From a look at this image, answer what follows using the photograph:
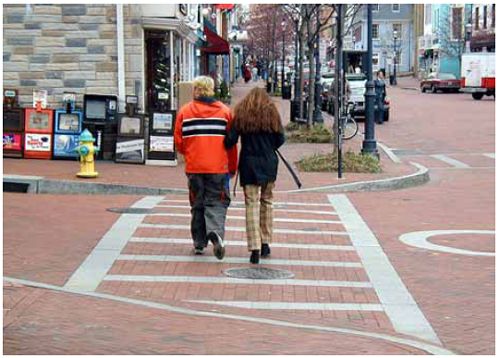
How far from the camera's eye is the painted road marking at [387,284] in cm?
718

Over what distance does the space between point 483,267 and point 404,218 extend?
357 cm

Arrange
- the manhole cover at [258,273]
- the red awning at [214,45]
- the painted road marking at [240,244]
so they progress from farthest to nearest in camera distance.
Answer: the red awning at [214,45] < the painted road marking at [240,244] < the manhole cover at [258,273]

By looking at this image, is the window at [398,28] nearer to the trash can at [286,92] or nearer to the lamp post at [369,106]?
the trash can at [286,92]

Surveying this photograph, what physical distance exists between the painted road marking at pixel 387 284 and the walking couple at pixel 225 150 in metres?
1.27

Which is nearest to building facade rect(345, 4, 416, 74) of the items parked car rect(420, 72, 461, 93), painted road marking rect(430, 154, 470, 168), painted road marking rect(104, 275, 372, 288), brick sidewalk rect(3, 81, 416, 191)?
parked car rect(420, 72, 461, 93)

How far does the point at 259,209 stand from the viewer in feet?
31.6

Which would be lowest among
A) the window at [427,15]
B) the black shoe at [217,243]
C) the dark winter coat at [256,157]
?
the black shoe at [217,243]

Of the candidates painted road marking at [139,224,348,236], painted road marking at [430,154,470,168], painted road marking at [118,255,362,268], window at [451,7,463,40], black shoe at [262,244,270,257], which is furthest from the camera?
window at [451,7,463,40]

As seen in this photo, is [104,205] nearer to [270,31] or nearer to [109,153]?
[109,153]

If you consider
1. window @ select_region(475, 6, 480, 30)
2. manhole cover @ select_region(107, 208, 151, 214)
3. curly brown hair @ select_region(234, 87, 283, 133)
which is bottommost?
manhole cover @ select_region(107, 208, 151, 214)

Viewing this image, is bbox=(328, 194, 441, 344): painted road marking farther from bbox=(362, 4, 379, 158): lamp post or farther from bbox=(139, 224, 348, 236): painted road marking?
bbox=(362, 4, 379, 158): lamp post

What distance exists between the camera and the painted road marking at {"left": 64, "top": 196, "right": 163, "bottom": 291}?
8.60 metres

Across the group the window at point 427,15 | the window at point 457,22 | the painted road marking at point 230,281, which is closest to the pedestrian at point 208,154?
the painted road marking at point 230,281

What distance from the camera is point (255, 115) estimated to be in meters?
9.35
